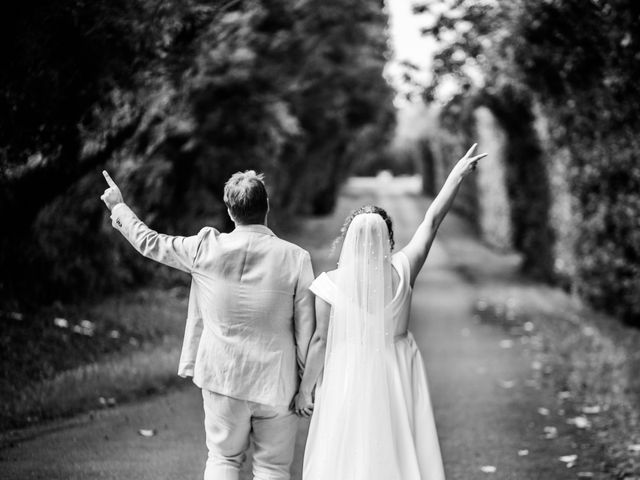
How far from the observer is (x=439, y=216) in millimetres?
5102

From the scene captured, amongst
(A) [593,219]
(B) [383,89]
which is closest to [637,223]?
(A) [593,219]

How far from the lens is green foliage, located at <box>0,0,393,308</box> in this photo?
829 cm

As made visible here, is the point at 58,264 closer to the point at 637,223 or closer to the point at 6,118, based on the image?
the point at 6,118

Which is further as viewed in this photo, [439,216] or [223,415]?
[439,216]

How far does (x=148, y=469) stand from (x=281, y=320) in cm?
237

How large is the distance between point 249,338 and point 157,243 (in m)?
0.70

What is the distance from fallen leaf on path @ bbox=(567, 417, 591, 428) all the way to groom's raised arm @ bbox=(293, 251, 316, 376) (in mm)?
4392

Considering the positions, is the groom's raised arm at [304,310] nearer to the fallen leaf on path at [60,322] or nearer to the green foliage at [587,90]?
the green foliage at [587,90]

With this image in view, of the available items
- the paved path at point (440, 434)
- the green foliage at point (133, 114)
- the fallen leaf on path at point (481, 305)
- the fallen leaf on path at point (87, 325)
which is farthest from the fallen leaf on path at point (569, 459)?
the fallen leaf on path at point (481, 305)

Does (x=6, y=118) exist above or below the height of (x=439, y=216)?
above

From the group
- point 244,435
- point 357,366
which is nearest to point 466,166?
point 357,366

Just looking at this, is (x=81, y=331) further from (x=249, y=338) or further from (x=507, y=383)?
(x=249, y=338)

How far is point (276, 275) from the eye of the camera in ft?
14.9

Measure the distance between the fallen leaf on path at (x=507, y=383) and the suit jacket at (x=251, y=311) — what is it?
233 inches
